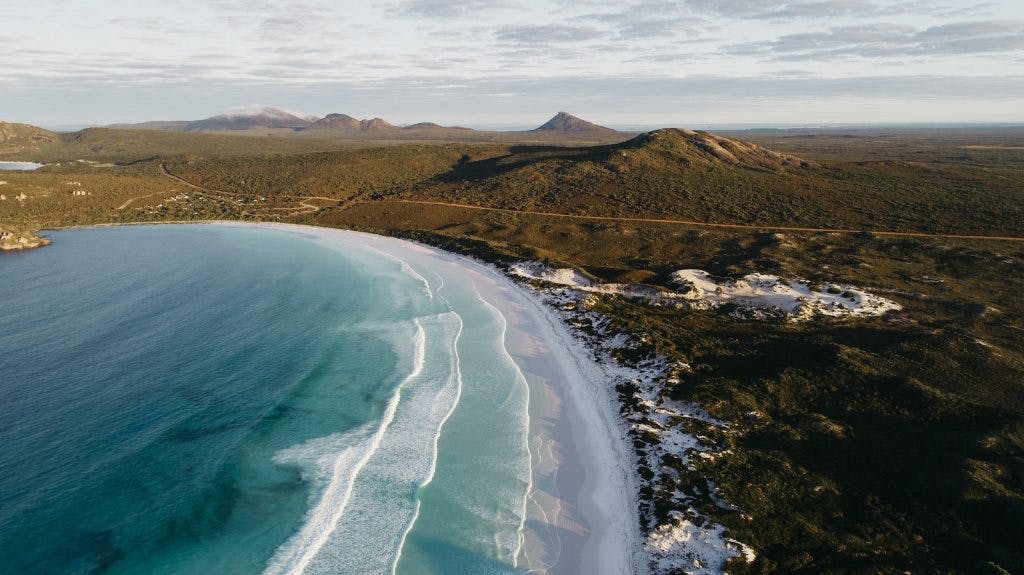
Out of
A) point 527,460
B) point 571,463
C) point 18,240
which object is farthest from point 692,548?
point 18,240

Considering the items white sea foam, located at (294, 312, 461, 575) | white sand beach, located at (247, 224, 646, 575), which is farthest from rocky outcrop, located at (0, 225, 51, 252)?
white sand beach, located at (247, 224, 646, 575)

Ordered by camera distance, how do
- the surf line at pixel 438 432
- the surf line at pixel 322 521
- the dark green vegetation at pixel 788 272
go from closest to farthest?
the surf line at pixel 322 521 → the surf line at pixel 438 432 → the dark green vegetation at pixel 788 272

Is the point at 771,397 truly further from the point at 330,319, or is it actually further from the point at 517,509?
the point at 330,319

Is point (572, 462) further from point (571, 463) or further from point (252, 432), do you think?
point (252, 432)

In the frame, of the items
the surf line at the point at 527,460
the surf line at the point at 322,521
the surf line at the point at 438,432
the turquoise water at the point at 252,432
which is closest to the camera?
the surf line at the point at 322,521

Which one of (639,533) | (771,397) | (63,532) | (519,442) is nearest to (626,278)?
(771,397)

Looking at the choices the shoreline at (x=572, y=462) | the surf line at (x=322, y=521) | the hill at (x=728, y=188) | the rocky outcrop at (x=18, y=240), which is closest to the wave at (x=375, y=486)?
the surf line at (x=322, y=521)

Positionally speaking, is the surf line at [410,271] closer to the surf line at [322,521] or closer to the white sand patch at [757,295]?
the white sand patch at [757,295]
